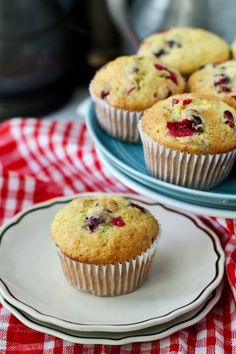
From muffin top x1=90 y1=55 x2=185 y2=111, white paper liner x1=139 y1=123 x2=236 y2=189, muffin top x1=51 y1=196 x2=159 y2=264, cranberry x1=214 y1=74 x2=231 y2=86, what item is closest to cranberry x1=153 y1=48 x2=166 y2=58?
muffin top x1=90 y1=55 x2=185 y2=111

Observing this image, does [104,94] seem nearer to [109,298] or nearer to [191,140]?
[191,140]

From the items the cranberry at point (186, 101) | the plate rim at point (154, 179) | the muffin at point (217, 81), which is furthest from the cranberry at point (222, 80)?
the plate rim at point (154, 179)

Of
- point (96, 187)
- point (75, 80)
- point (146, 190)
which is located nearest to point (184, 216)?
point (146, 190)

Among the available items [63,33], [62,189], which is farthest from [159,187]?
[63,33]

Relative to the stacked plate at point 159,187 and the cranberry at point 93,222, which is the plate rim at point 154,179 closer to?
the stacked plate at point 159,187

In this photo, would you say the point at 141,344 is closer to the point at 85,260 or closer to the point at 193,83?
the point at 85,260
